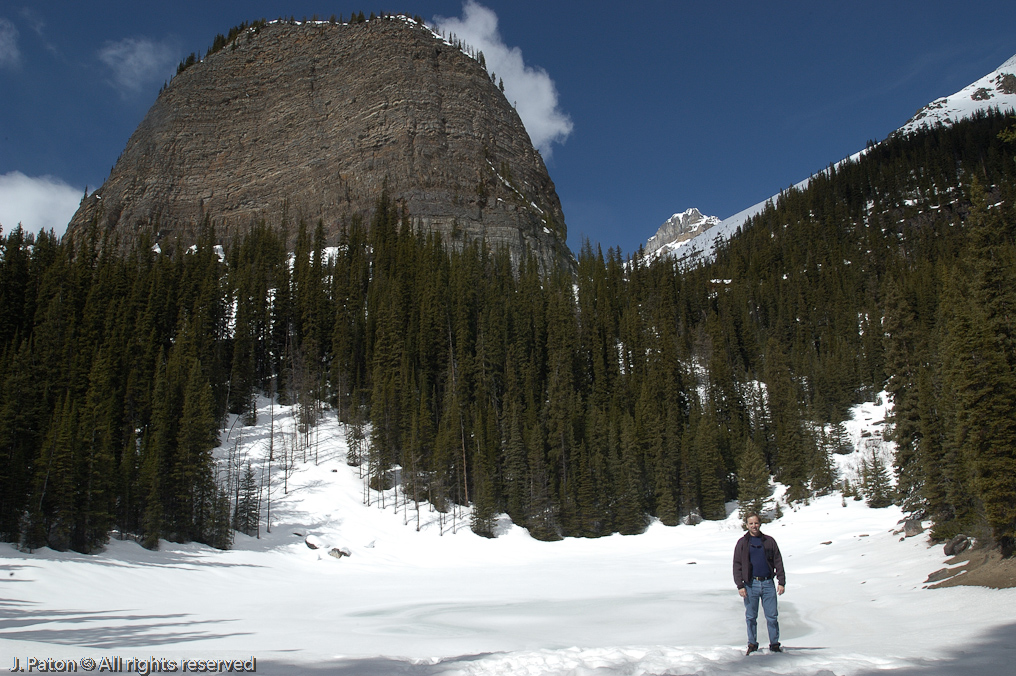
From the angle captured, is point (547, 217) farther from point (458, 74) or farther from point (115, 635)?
point (115, 635)

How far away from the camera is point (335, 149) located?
10400 cm

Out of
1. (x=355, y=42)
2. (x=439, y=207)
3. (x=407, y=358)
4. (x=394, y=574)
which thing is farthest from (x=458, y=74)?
(x=394, y=574)

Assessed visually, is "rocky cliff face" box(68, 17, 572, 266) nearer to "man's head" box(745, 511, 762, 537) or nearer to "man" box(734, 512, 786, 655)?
"man's head" box(745, 511, 762, 537)

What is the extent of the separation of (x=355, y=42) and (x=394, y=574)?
109 metres

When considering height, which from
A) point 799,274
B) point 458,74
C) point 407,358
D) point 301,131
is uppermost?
point 458,74

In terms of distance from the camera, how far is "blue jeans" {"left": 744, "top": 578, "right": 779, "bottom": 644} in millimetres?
8773

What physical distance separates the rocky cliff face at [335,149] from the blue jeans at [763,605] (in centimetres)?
8984

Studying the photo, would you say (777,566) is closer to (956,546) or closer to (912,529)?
(956,546)

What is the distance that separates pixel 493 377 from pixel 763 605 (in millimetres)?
58301

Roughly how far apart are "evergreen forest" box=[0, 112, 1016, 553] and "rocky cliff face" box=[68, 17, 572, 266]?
665 cm

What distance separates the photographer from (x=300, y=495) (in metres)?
46.1

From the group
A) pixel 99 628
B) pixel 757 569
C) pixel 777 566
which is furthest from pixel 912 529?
pixel 99 628

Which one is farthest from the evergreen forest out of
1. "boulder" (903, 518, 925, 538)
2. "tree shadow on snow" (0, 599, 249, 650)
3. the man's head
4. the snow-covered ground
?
"tree shadow on snow" (0, 599, 249, 650)

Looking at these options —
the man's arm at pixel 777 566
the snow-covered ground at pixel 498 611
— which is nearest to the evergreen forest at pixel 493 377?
the snow-covered ground at pixel 498 611
